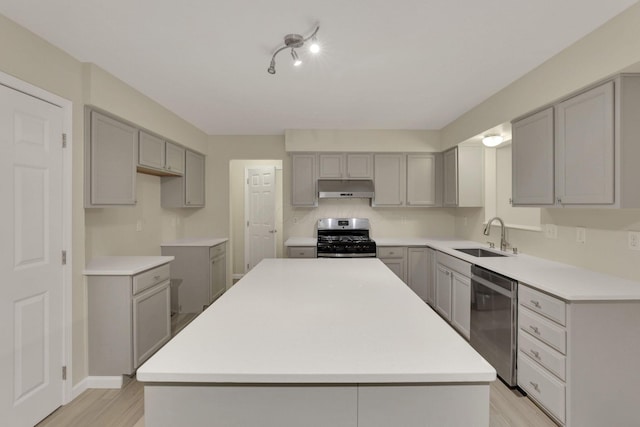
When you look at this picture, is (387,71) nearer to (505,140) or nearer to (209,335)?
(505,140)

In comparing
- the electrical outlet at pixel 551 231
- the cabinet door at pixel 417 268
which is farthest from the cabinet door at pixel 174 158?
the electrical outlet at pixel 551 231

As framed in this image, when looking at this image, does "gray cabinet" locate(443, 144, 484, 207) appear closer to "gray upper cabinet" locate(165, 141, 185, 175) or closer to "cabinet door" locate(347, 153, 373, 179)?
"cabinet door" locate(347, 153, 373, 179)

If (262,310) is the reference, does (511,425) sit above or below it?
below

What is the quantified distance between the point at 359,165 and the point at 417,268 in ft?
5.31

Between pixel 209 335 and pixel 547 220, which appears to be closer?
pixel 209 335

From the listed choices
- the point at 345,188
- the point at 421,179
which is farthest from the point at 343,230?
the point at 421,179

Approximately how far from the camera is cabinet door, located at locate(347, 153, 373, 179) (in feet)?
14.2

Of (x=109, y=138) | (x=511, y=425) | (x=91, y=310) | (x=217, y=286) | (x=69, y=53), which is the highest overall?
(x=69, y=53)

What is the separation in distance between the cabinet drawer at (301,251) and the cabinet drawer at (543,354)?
7.90 feet

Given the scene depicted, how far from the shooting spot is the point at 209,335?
1.11 metres

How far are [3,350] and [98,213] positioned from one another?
1277 mm

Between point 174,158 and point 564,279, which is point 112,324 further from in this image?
point 564,279

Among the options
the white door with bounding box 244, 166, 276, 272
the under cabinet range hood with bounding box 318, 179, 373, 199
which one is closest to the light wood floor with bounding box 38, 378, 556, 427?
the under cabinet range hood with bounding box 318, 179, 373, 199

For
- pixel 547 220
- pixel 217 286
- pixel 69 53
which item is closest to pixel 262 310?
pixel 69 53
